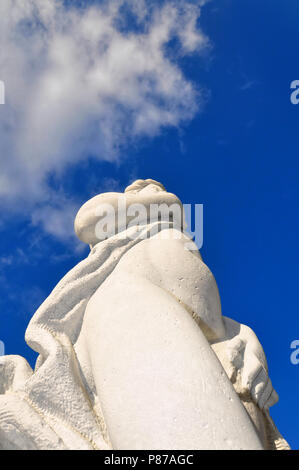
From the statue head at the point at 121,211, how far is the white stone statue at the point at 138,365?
0.21 meters

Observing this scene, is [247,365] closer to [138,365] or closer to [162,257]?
[138,365]

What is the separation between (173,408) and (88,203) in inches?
110

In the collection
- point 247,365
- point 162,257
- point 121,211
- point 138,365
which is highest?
point 121,211

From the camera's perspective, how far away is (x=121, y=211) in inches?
195

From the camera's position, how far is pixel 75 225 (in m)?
5.16

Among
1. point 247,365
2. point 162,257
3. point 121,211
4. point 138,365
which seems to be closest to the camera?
point 138,365

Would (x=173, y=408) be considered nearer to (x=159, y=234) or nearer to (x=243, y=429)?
(x=243, y=429)

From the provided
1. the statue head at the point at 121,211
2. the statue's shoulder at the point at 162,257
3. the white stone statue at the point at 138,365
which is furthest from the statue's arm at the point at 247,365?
the statue head at the point at 121,211

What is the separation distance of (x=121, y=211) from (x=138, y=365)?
7.06ft

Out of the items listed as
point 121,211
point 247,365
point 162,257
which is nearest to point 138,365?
point 247,365

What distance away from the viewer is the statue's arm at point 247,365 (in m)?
3.53

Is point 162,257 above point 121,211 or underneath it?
underneath
